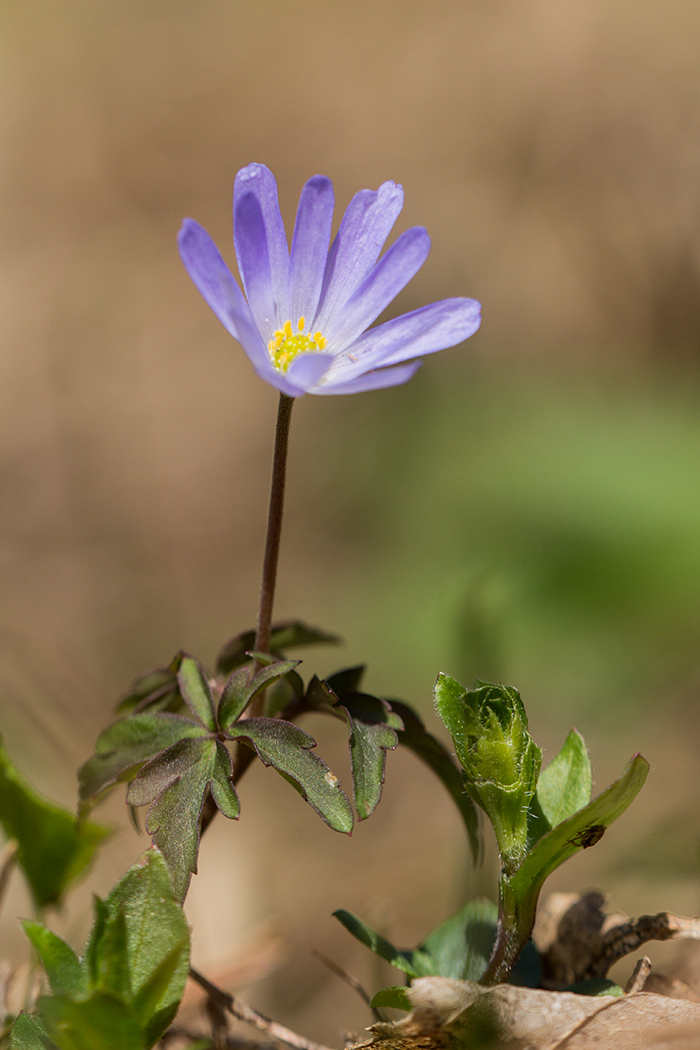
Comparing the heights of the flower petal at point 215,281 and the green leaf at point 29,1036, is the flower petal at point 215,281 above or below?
above

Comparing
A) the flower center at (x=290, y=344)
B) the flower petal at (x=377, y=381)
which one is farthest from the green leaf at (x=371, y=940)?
the flower center at (x=290, y=344)

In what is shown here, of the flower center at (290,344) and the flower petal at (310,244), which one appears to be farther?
the flower center at (290,344)

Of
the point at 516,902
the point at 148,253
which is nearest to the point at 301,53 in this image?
the point at 148,253

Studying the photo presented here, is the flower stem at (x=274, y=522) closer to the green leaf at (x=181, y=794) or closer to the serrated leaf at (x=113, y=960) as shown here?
the green leaf at (x=181, y=794)

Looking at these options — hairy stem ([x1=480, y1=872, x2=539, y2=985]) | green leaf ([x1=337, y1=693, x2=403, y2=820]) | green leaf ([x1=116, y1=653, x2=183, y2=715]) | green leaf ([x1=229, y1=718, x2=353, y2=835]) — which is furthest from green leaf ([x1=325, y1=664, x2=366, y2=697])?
hairy stem ([x1=480, y1=872, x2=539, y2=985])

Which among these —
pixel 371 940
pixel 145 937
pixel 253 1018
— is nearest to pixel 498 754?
pixel 371 940
